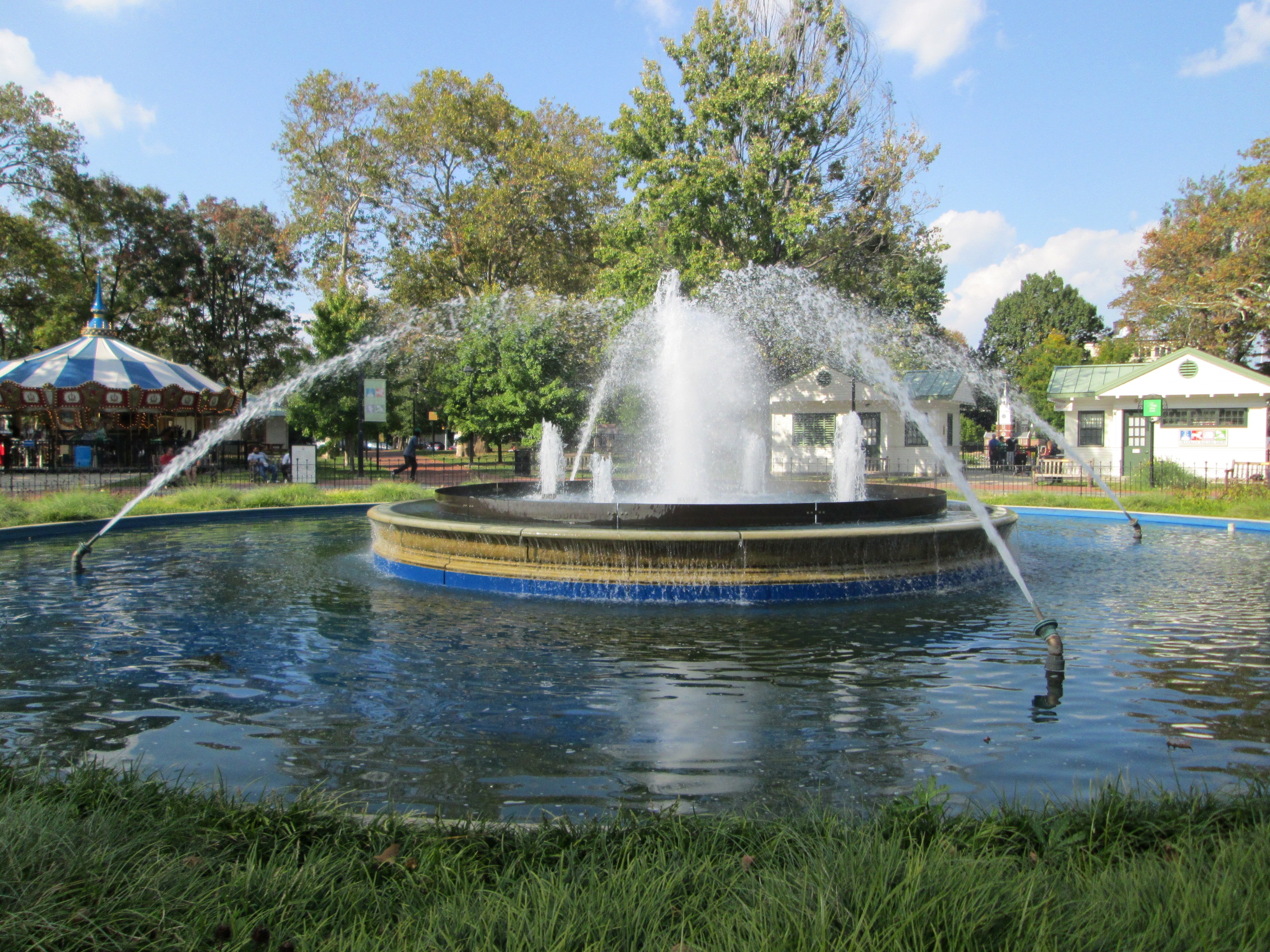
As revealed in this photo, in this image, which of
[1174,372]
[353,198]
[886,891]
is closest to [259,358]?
[353,198]

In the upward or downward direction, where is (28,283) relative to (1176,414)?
upward

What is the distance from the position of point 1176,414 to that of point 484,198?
3090cm

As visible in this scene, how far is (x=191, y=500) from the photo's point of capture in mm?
19797

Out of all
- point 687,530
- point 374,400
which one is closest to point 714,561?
point 687,530

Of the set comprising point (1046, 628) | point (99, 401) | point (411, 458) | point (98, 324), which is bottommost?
point (1046, 628)

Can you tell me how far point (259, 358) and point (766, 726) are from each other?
56.9 meters

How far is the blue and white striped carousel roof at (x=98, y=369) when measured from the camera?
30844 millimetres

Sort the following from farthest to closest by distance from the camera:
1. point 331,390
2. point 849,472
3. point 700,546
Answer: point 331,390, point 849,472, point 700,546

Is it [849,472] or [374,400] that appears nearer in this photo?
[849,472]

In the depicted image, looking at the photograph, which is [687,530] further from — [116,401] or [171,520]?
[116,401]

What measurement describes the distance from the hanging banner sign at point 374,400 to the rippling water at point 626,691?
19977mm

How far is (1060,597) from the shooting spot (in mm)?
10172

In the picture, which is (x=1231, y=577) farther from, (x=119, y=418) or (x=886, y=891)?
(x=119, y=418)

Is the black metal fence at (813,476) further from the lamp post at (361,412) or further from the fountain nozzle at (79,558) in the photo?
the fountain nozzle at (79,558)
